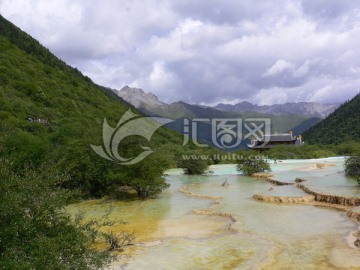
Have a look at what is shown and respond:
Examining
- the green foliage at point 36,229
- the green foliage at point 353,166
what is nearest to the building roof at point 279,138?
the green foliage at point 353,166

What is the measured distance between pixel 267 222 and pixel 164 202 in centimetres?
920

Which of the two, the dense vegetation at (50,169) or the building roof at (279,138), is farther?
the building roof at (279,138)

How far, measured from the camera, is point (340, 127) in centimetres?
10469

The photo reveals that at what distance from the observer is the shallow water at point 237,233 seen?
12.9 metres

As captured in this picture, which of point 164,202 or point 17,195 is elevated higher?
point 17,195

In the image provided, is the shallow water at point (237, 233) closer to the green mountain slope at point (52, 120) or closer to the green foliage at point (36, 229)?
the green mountain slope at point (52, 120)

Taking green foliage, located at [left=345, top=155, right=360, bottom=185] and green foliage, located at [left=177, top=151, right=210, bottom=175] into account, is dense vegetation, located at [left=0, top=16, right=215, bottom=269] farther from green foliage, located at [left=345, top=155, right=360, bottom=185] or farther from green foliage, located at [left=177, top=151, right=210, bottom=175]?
green foliage, located at [left=345, top=155, right=360, bottom=185]

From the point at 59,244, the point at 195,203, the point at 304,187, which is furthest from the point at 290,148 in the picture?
the point at 59,244

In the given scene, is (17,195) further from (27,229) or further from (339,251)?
(339,251)

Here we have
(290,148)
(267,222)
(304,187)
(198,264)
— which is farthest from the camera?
(290,148)

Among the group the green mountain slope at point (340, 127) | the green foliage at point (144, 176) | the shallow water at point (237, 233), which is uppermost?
the green mountain slope at point (340, 127)

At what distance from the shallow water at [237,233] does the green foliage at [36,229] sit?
366 centimetres

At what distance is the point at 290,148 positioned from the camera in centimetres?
7562

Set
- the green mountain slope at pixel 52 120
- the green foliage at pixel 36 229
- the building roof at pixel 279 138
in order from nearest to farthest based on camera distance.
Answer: the green foliage at pixel 36 229
the green mountain slope at pixel 52 120
the building roof at pixel 279 138
